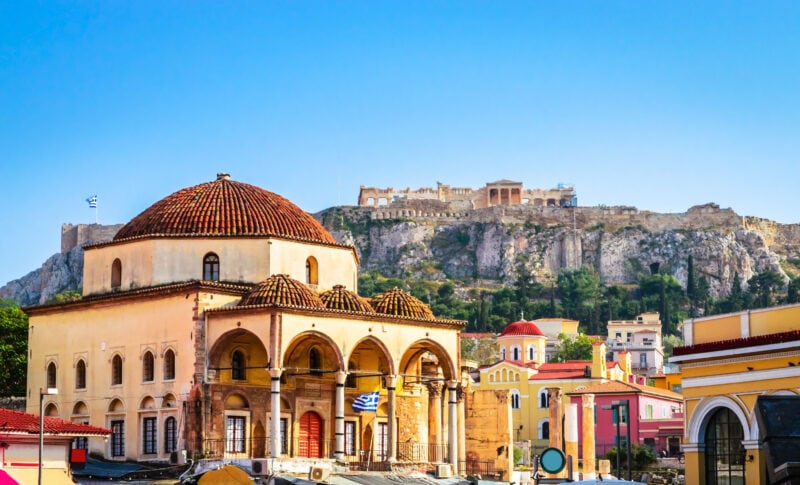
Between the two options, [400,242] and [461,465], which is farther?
[400,242]

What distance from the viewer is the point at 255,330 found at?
4778 cm

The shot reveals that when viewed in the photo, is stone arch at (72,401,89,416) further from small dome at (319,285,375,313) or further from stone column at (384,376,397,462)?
stone column at (384,376,397,462)

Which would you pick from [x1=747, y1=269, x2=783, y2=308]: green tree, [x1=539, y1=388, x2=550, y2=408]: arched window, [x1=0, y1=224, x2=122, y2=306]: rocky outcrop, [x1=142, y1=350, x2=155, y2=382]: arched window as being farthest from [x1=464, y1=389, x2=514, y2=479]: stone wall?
[x1=0, y1=224, x2=122, y2=306]: rocky outcrop

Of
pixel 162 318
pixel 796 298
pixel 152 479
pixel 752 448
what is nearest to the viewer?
pixel 752 448

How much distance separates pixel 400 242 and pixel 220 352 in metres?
148

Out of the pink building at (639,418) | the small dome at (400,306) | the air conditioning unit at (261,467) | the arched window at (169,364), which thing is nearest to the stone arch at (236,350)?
the arched window at (169,364)

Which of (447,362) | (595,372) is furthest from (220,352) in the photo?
(595,372)

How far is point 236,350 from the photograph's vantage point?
163ft

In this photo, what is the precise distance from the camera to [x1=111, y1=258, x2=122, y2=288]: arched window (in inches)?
2088

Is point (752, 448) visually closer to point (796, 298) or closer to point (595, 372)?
point (595, 372)

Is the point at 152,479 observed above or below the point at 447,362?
below

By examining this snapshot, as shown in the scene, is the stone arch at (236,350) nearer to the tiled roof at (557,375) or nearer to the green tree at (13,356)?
the green tree at (13,356)

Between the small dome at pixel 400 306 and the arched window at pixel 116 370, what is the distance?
9.56 meters

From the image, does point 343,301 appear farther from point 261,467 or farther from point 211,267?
point 261,467
